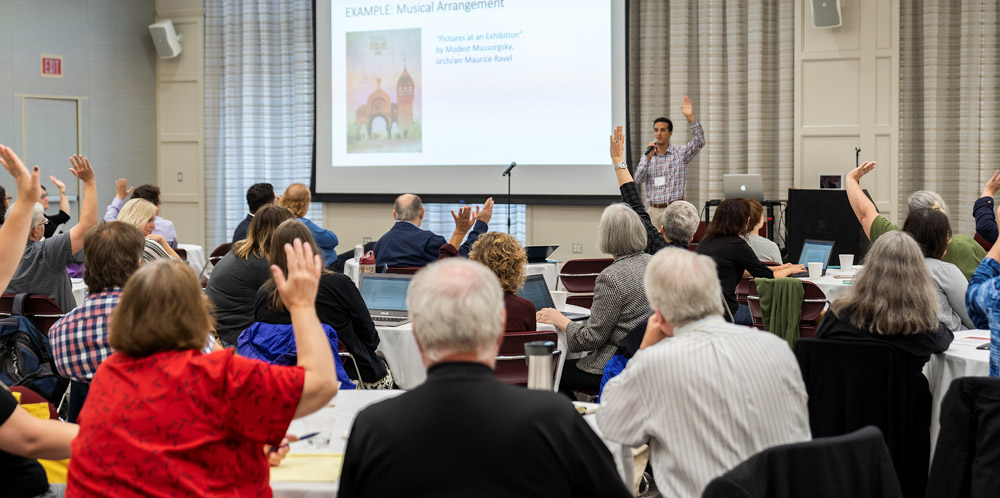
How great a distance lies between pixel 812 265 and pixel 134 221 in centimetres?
407

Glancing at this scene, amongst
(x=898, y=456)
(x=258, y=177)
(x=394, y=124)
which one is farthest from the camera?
(x=258, y=177)

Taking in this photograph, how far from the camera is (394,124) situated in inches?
407

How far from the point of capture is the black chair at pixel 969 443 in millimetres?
2652

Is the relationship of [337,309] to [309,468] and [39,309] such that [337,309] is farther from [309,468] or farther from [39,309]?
[39,309]

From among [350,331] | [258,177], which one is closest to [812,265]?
[350,331]

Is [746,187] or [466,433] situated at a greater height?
[746,187]

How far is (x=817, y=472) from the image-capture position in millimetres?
1942

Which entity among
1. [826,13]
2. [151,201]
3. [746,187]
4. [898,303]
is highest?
[826,13]

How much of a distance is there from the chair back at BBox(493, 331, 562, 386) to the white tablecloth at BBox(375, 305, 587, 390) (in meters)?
0.35

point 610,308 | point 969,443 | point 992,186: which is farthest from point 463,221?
point 969,443

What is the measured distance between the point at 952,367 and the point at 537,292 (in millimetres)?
1963

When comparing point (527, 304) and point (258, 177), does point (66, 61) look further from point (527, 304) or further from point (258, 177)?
point (527, 304)

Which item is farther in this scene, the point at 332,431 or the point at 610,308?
the point at 610,308

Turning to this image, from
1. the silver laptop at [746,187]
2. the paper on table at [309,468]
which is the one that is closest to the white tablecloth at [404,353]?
the paper on table at [309,468]
